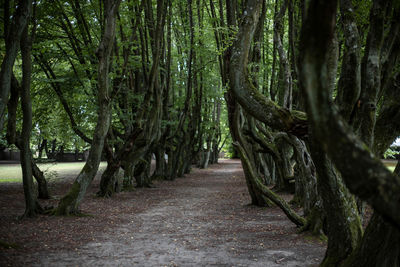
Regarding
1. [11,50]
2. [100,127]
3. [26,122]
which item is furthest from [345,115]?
[26,122]

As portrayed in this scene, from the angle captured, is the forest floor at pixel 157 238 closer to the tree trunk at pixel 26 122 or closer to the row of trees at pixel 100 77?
the tree trunk at pixel 26 122

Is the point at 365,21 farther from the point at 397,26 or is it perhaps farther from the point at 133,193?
the point at 133,193

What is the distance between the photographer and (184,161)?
28.6 meters

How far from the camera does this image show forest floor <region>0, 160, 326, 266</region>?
6223 mm

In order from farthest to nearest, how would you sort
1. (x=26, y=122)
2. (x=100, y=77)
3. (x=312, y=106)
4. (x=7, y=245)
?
(x=100, y=77) < (x=26, y=122) < (x=7, y=245) < (x=312, y=106)

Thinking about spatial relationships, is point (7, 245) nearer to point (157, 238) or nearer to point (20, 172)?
point (157, 238)

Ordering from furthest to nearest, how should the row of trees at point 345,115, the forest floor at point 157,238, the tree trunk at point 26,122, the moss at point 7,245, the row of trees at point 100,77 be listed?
the row of trees at point 100,77
the tree trunk at point 26,122
the moss at point 7,245
the forest floor at point 157,238
the row of trees at point 345,115

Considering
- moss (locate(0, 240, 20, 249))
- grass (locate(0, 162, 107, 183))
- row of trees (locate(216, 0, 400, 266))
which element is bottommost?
grass (locate(0, 162, 107, 183))

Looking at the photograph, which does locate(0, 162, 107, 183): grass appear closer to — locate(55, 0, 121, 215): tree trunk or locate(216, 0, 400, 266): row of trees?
locate(55, 0, 121, 215): tree trunk

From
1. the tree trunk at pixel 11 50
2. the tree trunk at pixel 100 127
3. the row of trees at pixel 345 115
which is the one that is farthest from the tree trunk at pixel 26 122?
the row of trees at pixel 345 115

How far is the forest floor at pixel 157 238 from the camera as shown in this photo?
6.22 meters

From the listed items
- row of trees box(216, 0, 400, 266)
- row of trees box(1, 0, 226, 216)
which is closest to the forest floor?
row of trees box(216, 0, 400, 266)

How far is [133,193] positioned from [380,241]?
46.4ft

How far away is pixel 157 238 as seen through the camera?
805 centimetres
